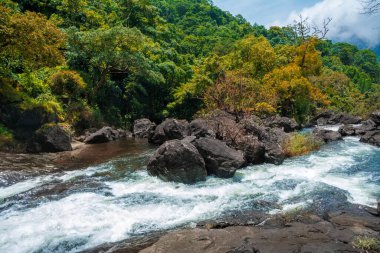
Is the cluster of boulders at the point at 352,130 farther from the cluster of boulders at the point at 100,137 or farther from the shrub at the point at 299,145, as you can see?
the cluster of boulders at the point at 100,137

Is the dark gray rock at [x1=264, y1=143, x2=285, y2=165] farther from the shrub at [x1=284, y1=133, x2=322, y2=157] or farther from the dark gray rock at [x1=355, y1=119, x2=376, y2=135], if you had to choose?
the dark gray rock at [x1=355, y1=119, x2=376, y2=135]

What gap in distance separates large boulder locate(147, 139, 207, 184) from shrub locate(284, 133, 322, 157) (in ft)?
24.0

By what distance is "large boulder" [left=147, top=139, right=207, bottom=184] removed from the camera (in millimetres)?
13469

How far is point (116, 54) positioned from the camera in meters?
27.8

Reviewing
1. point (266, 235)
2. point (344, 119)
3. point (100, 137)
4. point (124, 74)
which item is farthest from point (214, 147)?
point (344, 119)

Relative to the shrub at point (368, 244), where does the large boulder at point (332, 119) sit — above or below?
above


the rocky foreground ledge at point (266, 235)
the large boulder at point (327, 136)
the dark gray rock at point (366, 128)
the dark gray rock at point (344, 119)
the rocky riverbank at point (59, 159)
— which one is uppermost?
the dark gray rock at point (344, 119)

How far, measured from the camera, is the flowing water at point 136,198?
8805 mm

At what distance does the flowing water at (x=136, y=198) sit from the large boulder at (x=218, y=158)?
1.59 ft

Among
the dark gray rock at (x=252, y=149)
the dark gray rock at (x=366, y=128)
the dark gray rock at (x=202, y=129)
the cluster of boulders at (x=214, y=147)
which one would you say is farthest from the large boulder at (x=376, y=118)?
the dark gray rock at (x=202, y=129)

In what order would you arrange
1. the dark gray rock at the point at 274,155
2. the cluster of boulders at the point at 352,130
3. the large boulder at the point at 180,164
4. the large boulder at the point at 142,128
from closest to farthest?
the large boulder at the point at 180,164
the dark gray rock at the point at 274,155
the cluster of boulders at the point at 352,130
the large boulder at the point at 142,128

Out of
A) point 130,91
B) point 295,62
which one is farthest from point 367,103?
point 130,91

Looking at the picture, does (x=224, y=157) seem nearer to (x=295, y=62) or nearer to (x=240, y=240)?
(x=240, y=240)

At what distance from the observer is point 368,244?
719 cm
